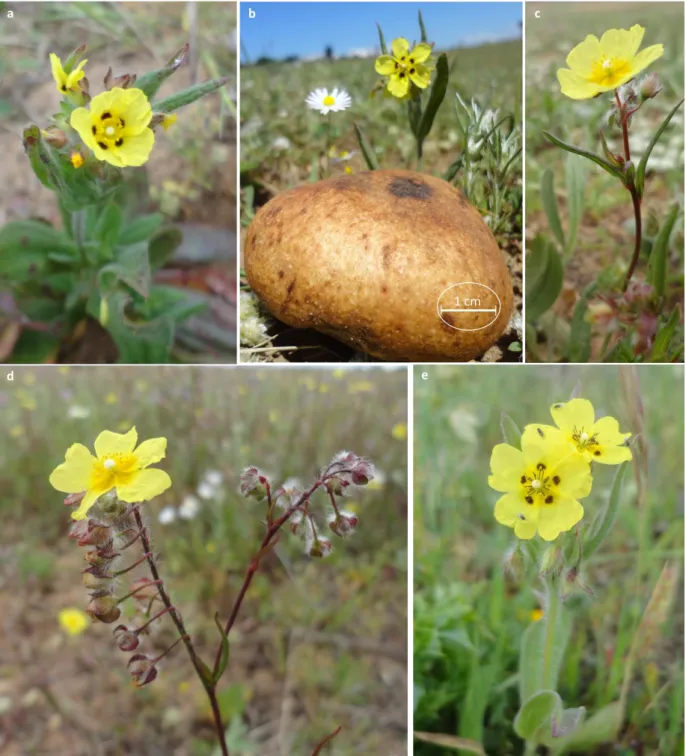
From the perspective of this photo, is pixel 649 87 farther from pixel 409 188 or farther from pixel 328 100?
pixel 328 100

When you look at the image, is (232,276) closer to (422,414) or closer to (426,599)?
(422,414)

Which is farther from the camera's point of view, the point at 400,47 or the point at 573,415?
the point at 400,47

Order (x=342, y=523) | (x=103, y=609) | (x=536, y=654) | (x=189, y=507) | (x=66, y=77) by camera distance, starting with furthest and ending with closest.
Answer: (x=189, y=507)
(x=536, y=654)
(x=66, y=77)
(x=342, y=523)
(x=103, y=609)

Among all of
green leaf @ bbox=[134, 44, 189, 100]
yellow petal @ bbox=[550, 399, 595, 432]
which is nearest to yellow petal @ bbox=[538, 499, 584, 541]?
yellow petal @ bbox=[550, 399, 595, 432]

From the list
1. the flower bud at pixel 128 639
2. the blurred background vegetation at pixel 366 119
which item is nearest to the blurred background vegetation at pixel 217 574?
the blurred background vegetation at pixel 366 119

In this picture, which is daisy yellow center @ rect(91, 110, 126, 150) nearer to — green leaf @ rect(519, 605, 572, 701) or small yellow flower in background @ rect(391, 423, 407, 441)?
small yellow flower in background @ rect(391, 423, 407, 441)

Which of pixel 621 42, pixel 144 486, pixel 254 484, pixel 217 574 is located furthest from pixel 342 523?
pixel 621 42
